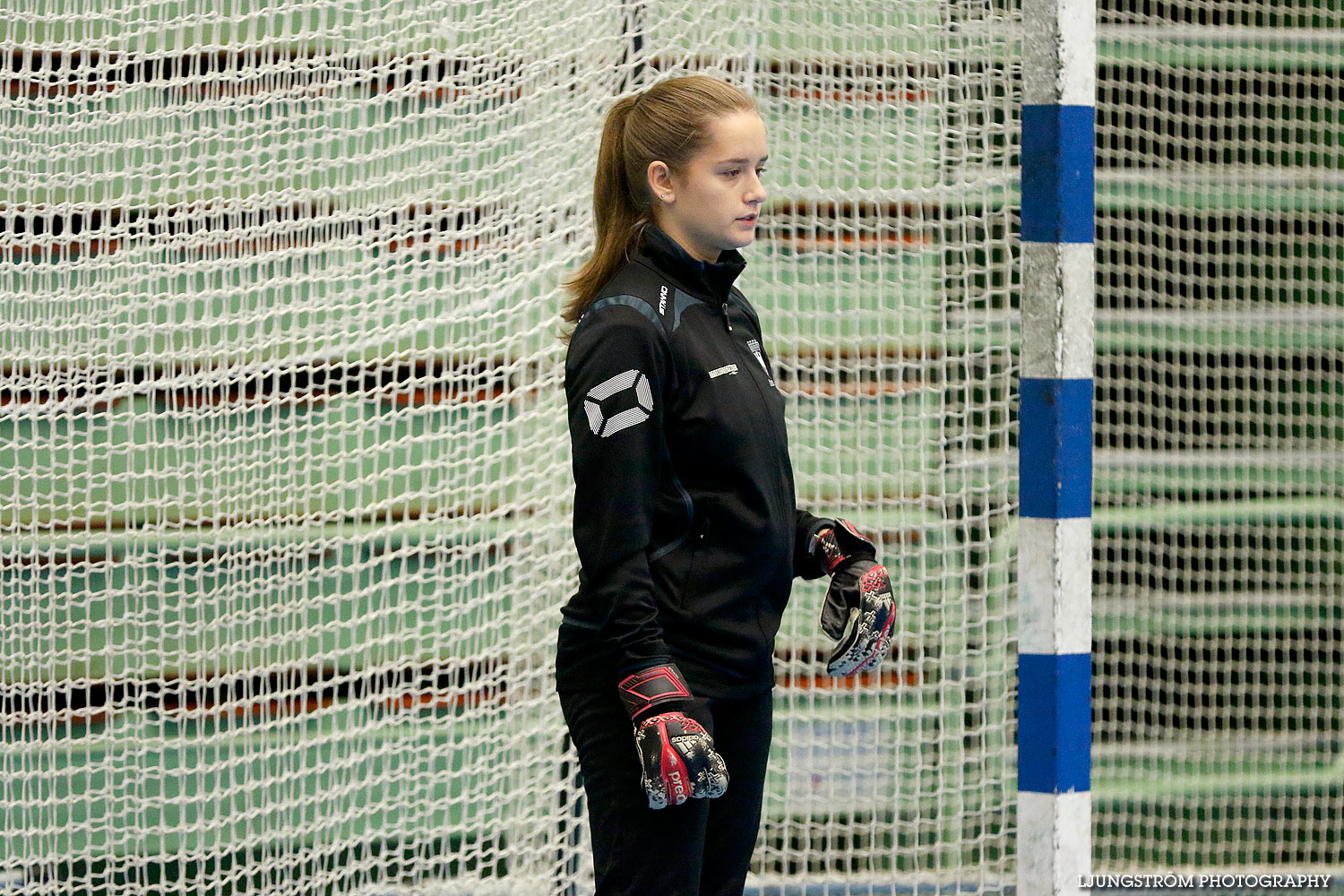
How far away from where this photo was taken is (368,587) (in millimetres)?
2629

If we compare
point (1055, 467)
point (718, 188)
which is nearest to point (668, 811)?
point (718, 188)

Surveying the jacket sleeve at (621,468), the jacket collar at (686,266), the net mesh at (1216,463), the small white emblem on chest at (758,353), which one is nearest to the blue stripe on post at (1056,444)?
the small white emblem on chest at (758,353)

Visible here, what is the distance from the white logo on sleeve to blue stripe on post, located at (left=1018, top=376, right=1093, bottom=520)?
30.7 inches

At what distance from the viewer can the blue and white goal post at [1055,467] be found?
6.15 feet

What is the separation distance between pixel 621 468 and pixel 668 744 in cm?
31

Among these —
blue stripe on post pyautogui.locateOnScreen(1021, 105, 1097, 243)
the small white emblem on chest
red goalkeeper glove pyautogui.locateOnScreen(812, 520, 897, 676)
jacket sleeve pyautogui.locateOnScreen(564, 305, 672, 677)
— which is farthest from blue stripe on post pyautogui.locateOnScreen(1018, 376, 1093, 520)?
jacket sleeve pyautogui.locateOnScreen(564, 305, 672, 677)

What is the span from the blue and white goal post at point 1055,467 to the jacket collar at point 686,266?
0.63 m

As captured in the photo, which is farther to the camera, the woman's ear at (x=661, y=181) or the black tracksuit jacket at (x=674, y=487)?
the woman's ear at (x=661, y=181)

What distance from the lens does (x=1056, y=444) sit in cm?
190

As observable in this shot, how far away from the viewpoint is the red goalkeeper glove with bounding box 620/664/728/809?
51.7 inches

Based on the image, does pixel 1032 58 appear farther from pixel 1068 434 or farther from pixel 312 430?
pixel 312 430

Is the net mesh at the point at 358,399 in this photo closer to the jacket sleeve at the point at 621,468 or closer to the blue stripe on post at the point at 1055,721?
the blue stripe on post at the point at 1055,721

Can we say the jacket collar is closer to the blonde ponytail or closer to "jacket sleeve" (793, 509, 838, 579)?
the blonde ponytail

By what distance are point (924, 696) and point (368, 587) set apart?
1349mm
